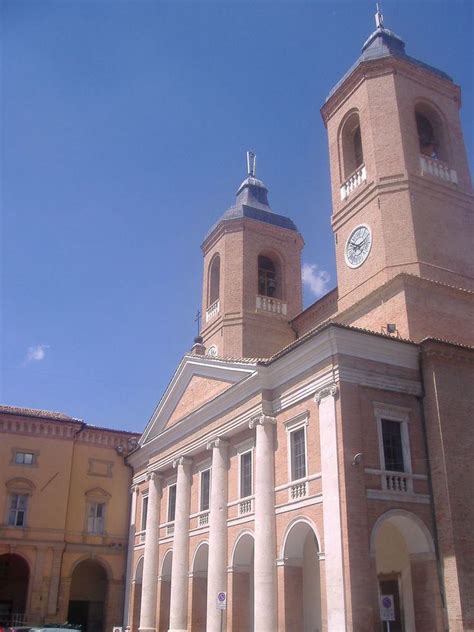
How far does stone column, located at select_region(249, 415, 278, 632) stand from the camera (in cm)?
1859

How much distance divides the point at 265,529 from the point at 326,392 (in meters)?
4.70

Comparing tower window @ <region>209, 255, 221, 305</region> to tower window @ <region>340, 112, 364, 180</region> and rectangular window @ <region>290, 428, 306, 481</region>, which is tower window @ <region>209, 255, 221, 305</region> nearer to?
tower window @ <region>340, 112, 364, 180</region>

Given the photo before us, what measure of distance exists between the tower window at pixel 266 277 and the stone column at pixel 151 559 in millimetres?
9835

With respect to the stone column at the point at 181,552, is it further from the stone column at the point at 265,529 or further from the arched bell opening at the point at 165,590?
the stone column at the point at 265,529

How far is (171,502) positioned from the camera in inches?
1097

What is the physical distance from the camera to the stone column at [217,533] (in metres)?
21.3

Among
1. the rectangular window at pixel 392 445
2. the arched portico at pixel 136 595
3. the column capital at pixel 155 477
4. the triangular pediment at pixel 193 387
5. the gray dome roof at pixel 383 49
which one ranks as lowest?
the arched portico at pixel 136 595

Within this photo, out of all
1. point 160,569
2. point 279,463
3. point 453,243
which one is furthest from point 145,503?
point 453,243

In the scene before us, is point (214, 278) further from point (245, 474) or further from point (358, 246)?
point (245, 474)

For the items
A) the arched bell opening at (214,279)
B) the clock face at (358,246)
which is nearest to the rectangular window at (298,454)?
the clock face at (358,246)

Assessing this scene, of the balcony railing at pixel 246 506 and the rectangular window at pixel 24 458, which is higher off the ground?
the rectangular window at pixel 24 458

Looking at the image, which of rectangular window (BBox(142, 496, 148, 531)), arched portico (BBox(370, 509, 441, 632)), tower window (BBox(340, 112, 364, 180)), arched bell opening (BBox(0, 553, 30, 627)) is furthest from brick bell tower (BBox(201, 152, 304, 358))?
arched bell opening (BBox(0, 553, 30, 627))

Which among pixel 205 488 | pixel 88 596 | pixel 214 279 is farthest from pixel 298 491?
pixel 88 596

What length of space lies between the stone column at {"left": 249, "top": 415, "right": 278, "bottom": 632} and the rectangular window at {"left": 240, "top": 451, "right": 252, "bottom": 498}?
59.1 inches
